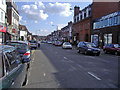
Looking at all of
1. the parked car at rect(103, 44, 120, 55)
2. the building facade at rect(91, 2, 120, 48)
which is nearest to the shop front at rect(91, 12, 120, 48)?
the building facade at rect(91, 2, 120, 48)

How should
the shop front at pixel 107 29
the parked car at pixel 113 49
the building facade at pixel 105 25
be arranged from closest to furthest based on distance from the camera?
the parked car at pixel 113 49 → the shop front at pixel 107 29 → the building facade at pixel 105 25

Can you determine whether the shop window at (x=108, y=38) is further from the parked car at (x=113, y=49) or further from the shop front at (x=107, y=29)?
the parked car at (x=113, y=49)

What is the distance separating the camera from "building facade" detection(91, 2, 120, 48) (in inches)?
1022

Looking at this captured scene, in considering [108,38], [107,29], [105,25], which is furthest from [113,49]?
[105,25]

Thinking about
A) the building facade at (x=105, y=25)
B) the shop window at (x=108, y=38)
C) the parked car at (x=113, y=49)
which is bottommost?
the parked car at (x=113, y=49)

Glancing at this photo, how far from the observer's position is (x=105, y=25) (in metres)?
29.8

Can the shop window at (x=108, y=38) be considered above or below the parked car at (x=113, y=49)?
above

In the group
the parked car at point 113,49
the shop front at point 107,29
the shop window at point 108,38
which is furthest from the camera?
the shop window at point 108,38

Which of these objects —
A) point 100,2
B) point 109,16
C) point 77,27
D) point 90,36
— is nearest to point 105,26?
point 109,16

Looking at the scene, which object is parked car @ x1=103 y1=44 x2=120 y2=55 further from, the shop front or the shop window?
the shop window

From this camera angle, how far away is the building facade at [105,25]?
2597 centimetres

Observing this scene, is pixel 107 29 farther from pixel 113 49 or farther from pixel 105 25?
pixel 113 49

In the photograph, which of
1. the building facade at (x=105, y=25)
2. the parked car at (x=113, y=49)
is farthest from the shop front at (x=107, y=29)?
the parked car at (x=113, y=49)

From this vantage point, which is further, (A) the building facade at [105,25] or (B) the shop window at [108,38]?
(B) the shop window at [108,38]
